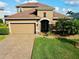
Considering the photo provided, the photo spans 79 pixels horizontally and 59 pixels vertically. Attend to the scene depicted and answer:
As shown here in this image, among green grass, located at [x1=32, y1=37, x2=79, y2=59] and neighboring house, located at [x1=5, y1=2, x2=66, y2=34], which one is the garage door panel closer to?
neighboring house, located at [x1=5, y1=2, x2=66, y2=34]

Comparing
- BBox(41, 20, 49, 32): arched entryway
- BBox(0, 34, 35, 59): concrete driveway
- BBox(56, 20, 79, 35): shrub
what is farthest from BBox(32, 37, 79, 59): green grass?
BBox(41, 20, 49, 32): arched entryway

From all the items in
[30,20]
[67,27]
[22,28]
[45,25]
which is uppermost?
[30,20]

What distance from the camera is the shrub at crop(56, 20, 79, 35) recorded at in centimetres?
3041

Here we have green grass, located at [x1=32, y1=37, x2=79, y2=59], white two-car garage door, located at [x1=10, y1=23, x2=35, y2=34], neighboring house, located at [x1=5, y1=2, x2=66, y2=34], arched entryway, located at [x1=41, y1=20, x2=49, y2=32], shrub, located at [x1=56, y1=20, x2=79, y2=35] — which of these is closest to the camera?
green grass, located at [x1=32, y1=37, x2=79, y2=59]

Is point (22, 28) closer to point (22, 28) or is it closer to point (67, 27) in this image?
point (22, 28)

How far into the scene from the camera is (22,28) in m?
35.7

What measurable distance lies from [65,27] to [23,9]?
16.2m

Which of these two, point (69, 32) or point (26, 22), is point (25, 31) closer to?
point (26, 22)

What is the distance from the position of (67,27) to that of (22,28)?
29.2ft

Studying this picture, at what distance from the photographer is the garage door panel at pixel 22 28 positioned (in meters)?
35.7

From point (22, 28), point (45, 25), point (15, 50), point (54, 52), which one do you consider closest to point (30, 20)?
point (22, 28)

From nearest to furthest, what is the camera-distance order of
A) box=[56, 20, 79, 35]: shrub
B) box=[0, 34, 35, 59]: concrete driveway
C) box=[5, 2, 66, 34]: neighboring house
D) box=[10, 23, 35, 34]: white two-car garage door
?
1. box=[0, 34, 35, 59]: concrete driveway
2. box=[56, 20, 79, 35]: shrub
3. box=[5, 2, 66, 34]: neighboring house
4. box=[10, 23, 35, 34]: white two-car garage door

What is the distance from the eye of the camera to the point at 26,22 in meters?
35.5

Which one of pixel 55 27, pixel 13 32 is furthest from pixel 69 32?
Answer: pixel 13 32
